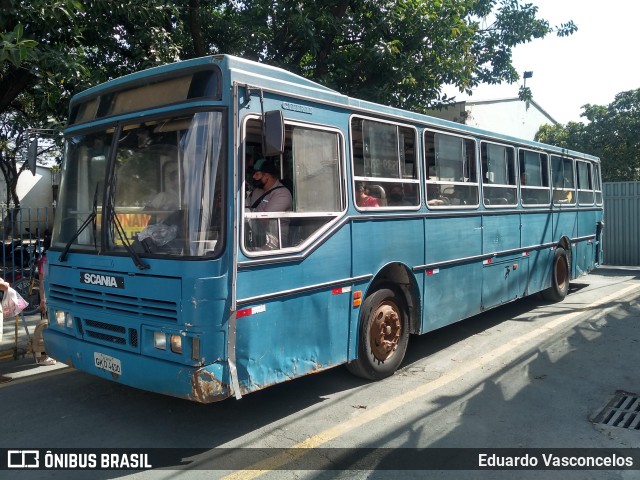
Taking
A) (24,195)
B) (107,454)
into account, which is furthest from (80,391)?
(24,195)

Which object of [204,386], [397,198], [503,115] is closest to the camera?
[204,386]

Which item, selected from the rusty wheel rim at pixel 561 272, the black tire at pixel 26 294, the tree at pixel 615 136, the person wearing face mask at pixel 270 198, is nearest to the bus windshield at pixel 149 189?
the person wearing face mask at pixel 270 198

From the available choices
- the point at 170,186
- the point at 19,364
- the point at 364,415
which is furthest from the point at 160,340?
the point at 19,364

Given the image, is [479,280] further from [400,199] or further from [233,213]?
[233,213]

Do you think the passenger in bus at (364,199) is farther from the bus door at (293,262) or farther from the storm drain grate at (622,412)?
the storm drain grate at (622,412)

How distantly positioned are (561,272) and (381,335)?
6.11m

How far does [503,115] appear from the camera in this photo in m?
28.4

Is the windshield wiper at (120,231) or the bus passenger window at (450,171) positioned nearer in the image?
the windshield wiper at (120,231)

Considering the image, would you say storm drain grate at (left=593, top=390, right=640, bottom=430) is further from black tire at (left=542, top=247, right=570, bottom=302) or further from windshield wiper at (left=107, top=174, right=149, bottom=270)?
black tire at (left=542, top=247, right=570, bottom=302)

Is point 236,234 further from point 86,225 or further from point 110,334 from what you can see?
point 86,225

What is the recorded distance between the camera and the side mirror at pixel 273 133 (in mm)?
4000

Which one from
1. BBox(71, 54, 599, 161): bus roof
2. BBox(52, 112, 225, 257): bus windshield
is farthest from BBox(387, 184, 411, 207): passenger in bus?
BBox(52, 112, 225, 257): bus windshield

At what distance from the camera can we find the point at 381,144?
571cm

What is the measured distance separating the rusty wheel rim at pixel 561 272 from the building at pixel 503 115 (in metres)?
12.5
